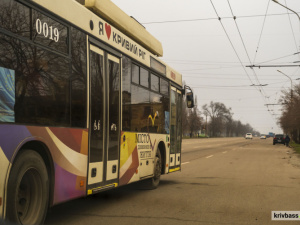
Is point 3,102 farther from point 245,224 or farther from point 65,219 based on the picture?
point 245,224

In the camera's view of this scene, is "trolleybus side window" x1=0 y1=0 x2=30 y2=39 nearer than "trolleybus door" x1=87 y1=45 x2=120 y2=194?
Yes

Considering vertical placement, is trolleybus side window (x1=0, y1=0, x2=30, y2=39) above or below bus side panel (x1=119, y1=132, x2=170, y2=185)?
above

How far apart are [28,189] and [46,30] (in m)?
2.01

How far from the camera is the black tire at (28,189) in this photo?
15.1ft

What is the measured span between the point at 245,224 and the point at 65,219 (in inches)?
111

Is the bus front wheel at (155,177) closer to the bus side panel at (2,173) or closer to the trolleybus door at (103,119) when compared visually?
the trolleybus door at (103,119)

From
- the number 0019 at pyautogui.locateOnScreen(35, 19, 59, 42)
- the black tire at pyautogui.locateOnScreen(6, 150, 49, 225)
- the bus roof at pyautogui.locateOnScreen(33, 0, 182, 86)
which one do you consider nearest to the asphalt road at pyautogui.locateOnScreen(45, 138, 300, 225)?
the black tire at pyautogui.locateOnScreen(6, 150, 49, 225)

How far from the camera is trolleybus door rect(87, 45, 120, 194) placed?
21.5ft

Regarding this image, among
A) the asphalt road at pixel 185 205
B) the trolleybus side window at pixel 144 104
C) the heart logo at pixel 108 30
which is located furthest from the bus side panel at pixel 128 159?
the heart logo at pixel 108 30

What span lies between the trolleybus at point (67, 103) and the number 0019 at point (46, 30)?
12 mm

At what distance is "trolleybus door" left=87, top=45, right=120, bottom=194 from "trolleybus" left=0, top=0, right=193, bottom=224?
0.05 feet

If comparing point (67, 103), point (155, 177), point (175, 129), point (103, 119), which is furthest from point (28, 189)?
point (175, 129)

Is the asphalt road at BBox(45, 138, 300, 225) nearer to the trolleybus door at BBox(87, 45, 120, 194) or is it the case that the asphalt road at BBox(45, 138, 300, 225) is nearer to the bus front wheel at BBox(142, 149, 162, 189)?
the bus front wheel at BBox(142, 149, 162, 189)

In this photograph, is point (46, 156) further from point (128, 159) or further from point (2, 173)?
point (128, 159)
